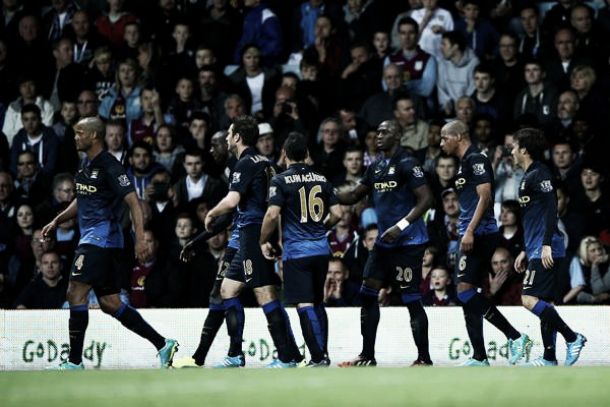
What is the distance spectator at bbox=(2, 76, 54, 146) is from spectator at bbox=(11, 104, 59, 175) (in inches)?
25.4

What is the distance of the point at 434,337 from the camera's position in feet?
45.9

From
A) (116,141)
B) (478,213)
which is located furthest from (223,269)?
(116,141)

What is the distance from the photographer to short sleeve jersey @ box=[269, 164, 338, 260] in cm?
1202

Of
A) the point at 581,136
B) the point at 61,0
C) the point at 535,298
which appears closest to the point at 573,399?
the point at 535,298

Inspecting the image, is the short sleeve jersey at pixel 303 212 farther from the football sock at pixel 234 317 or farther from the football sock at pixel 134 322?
the football sock at pixel 134 322

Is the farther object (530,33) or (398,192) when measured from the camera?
(530,33)

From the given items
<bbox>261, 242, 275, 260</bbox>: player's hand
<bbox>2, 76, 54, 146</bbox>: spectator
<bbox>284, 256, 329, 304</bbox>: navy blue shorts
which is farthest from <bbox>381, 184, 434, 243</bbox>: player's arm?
<bbox>2, 76, 54, 146</bbox>: spectator

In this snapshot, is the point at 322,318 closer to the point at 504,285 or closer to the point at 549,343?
the point at 549,343

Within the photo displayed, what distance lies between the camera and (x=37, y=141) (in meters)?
18.0

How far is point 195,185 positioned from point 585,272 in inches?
194

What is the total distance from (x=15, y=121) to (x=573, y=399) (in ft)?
40.8

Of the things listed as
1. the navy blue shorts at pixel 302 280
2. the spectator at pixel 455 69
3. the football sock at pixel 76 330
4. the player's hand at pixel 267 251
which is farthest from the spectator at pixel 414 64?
the football sock at pixel 76 330

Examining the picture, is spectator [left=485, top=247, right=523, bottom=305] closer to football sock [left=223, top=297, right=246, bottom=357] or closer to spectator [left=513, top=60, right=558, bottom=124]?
spectator [left=513, top=60, right=558, bottom=124]

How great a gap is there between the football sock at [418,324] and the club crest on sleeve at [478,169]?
1.26m
